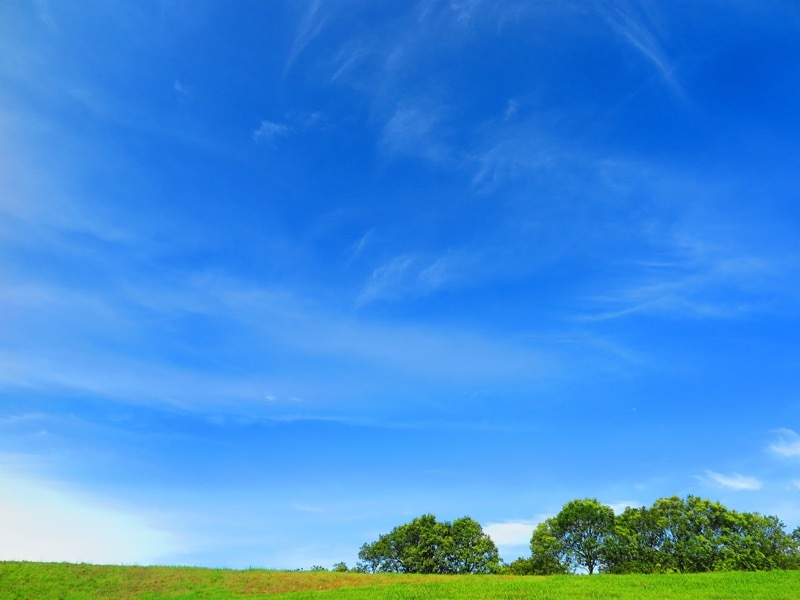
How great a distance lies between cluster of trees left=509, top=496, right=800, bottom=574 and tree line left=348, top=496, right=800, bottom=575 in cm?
11

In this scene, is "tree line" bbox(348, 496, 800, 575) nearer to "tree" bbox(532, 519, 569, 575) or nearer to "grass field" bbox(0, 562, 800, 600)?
"tree" bbox(532, 519, 569, 575)

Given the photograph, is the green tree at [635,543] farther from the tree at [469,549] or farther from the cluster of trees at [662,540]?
the tree at [469,549]

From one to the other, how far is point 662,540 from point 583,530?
10.2 meters

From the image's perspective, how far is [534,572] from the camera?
76.4 m

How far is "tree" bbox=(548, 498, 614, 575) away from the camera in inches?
2975

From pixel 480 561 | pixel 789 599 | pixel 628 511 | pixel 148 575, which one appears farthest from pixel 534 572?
pixel 148 575

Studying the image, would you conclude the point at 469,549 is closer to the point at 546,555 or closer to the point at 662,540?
the point at 546,555

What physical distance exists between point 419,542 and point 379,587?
3871 centimetres

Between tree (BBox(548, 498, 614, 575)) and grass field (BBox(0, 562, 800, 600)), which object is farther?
tree (BBox(548, 498, 614, 575))

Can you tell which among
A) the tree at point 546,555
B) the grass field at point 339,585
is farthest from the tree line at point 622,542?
the grass field at point 339,585

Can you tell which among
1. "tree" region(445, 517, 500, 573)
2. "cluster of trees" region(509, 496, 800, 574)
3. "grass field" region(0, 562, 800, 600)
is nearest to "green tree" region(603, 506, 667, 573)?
"cluster of trees" region(509, 496, 800, 574)

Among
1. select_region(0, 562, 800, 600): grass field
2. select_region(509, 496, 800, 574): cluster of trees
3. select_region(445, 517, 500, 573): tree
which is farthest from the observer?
select_region(445, 517, 500, 573): tree

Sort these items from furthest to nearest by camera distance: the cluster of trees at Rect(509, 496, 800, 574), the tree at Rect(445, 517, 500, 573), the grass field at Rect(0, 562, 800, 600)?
the tree at Rect(445, 517, 500, 573)
the cluster of trees at Rect(509, 496, 800, 574)
the grass field at Rect(0, 562, 800, 600)

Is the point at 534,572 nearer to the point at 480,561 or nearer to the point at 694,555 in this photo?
the point at 480,561
